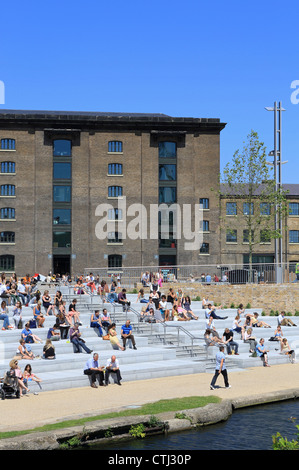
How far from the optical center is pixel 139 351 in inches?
1123

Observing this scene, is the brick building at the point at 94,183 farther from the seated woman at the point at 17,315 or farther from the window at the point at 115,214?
the seated woman at the point at 17,315

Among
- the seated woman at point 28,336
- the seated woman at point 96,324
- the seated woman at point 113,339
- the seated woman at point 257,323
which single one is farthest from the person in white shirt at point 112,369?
the seated woman at point 257,323

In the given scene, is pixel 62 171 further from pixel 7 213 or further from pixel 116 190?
pixel 7 213

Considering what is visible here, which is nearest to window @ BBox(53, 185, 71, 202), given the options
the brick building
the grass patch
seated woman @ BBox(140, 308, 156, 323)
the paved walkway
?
the brick building

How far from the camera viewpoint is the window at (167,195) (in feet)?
221

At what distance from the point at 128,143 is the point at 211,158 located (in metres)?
8.31

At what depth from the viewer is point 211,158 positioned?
67.5m

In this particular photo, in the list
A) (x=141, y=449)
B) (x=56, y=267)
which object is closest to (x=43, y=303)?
(x=141, y=449)

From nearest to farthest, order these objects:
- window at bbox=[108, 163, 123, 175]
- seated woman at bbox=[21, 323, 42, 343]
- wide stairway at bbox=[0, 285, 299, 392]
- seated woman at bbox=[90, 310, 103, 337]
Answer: wide stairway at bbox=[0, 285, 299, 392] < seated woman at bbox=[21, 323, 42, 343] < seated woman at bbox=[90, 310, 103, 337] < window at bbox=[108, 163, 123, 175]

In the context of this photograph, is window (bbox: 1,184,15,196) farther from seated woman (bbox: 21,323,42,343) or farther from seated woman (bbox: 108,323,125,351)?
seated woman (bbox: 21,323,42,343)

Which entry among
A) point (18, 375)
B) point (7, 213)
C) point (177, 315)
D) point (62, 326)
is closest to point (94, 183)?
point (7, 213)

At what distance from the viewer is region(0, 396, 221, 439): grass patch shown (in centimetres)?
1683

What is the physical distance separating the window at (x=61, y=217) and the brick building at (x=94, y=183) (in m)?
0.10

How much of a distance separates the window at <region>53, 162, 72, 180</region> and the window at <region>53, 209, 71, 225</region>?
10.4ft
